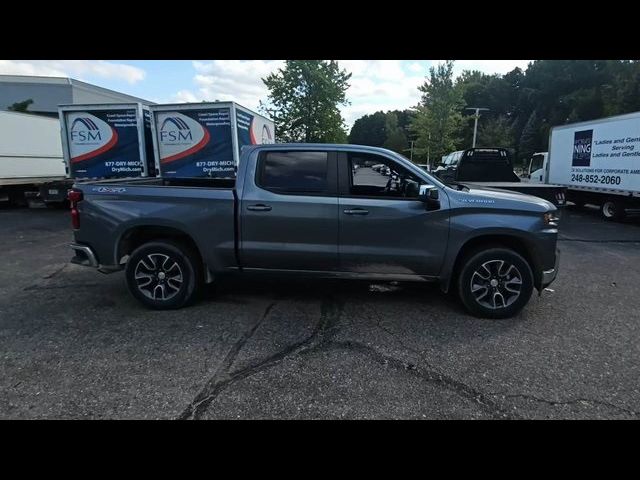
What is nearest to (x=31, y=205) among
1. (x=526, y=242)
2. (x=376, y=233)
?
(x=376, y=233)

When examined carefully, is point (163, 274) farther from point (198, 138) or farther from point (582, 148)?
point (582, 148)

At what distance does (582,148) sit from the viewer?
43.2 ft

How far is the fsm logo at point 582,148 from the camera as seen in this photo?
42.1ft

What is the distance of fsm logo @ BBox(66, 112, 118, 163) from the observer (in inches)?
456

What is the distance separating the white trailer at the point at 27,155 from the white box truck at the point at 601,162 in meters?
17.1

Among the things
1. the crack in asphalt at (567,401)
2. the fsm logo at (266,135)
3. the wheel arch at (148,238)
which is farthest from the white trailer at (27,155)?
the crack in asphalt at (567,401)

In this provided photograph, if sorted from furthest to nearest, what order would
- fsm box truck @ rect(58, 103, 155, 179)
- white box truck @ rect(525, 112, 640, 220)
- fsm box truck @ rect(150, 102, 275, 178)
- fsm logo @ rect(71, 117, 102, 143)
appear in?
fsm logo @ rect(71, 117, 102, 143)
fsm box truck @ rect(58, 103, 155, 179)
white box truck @ rect(525, 112, 640, 220)
fsm box truck @ rect(150, 102, 275, 178)

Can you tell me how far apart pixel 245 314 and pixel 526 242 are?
324 cm

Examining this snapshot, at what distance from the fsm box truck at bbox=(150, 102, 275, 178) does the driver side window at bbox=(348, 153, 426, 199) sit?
6.69m

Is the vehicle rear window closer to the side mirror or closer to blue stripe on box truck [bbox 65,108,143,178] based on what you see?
the side mirror

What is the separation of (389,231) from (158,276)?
273 cm

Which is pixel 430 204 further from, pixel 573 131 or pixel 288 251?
pixel 573 131

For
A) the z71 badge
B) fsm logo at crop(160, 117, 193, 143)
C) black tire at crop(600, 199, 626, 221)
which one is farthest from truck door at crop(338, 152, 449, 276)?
black tire at crop(600, 199, 626, 221)

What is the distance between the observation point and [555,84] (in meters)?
58.9
